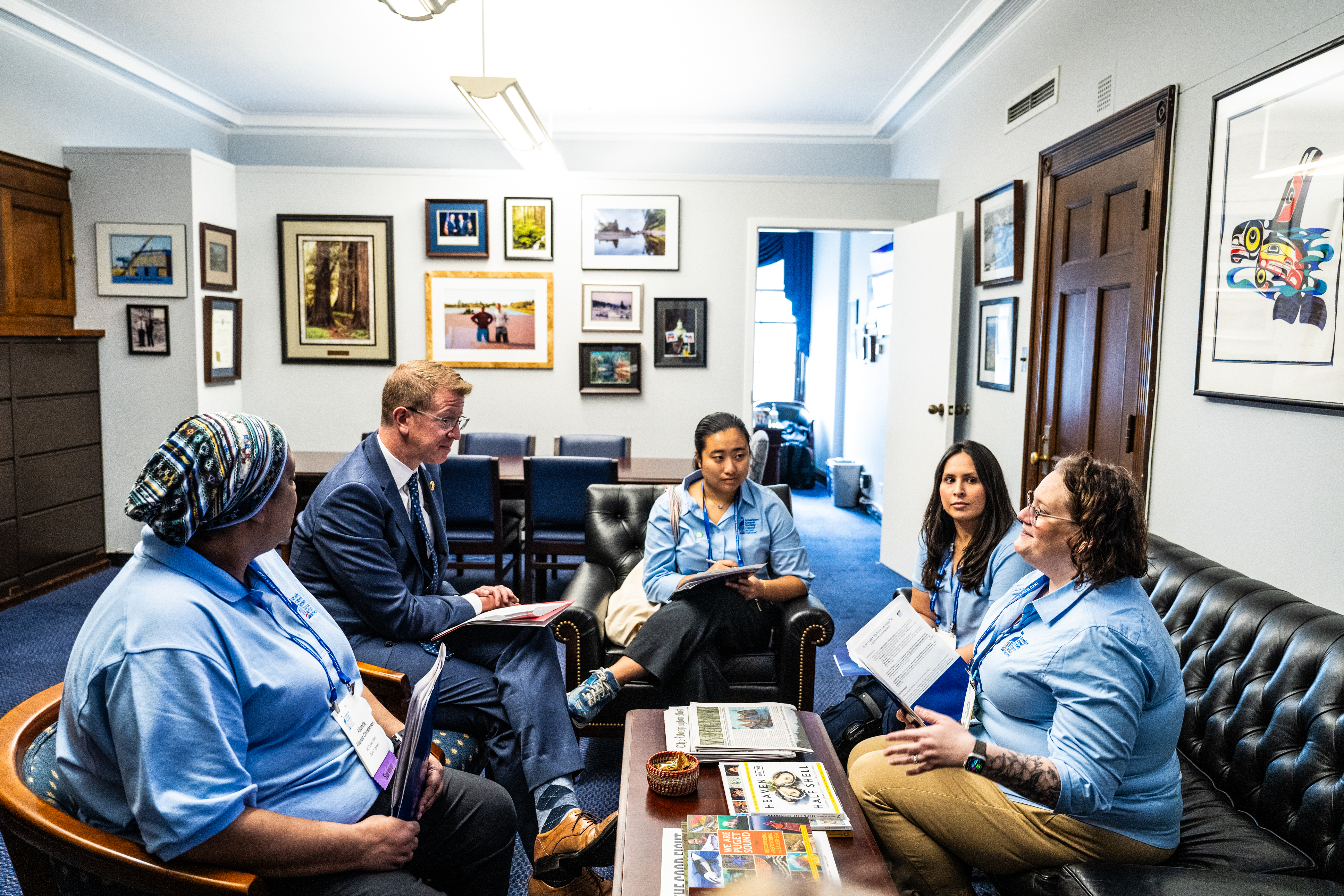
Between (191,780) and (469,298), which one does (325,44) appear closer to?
(469,298)

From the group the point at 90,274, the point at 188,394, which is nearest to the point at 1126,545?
the point at 188,394

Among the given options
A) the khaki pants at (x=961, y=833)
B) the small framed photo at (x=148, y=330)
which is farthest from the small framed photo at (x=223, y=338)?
the khaki pants at (x=961, y=833)

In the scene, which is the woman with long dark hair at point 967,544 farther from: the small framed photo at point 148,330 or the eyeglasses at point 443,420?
the small framed photo at point 148,330

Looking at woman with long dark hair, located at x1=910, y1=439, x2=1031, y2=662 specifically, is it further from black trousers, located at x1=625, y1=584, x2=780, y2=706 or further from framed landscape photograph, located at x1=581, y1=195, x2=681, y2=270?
framed landscape photograph, located at x1=581, y1=195, x2=681, y2=270

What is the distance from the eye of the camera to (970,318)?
4680mm

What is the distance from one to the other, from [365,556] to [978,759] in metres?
1.42

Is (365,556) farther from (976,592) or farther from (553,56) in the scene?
(553,56)

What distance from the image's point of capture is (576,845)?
1.71m

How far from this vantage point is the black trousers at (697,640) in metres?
2.46

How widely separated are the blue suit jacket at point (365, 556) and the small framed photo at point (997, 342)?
10.1 ft

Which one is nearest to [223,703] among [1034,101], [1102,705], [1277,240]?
[1102,705]

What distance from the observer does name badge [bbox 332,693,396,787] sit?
136cm

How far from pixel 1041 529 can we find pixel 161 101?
19.7ft

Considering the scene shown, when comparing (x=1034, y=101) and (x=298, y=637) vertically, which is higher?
(x=1034, y=101)
